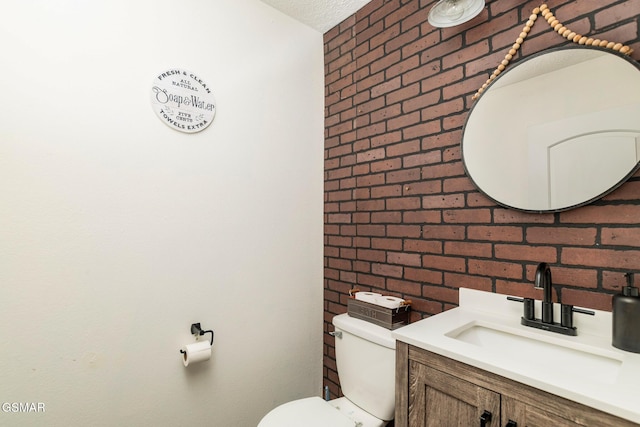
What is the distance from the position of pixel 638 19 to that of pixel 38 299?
2.31 m

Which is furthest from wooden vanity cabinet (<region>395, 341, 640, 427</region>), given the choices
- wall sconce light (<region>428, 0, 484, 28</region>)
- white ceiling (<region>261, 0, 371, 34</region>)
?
white ceiling (<region>261, 0, 371, 34</region>)

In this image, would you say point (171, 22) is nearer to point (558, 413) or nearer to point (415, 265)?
point (415, 265)

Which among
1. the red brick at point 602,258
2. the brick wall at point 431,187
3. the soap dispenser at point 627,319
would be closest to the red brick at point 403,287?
the brick wall at point 431,187

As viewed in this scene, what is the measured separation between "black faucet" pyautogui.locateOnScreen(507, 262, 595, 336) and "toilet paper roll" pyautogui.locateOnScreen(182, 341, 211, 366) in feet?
4.44

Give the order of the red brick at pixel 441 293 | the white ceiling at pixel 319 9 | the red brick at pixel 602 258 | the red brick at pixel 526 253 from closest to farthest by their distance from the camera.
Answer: the red brick at pixel 602 258 < the red brick at pixel 526 253 < the red brick at pixel 441 293 < the white ceiling at pixel 319 9

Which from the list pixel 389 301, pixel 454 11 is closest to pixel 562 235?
pixel 389 301

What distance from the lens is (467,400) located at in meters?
0.91

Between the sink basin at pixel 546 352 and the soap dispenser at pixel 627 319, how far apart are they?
5 centimetres

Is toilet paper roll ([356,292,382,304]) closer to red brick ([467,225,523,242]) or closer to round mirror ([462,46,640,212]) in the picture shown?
red brick ([467,225,523,242])

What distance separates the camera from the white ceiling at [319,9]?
1831mm

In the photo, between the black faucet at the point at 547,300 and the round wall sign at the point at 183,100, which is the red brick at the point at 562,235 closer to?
the black faucet at the point at 547,300

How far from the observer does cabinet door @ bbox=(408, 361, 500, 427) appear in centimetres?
87

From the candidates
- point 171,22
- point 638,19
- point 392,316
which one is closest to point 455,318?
point 392,316

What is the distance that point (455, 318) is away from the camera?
1.26 m
